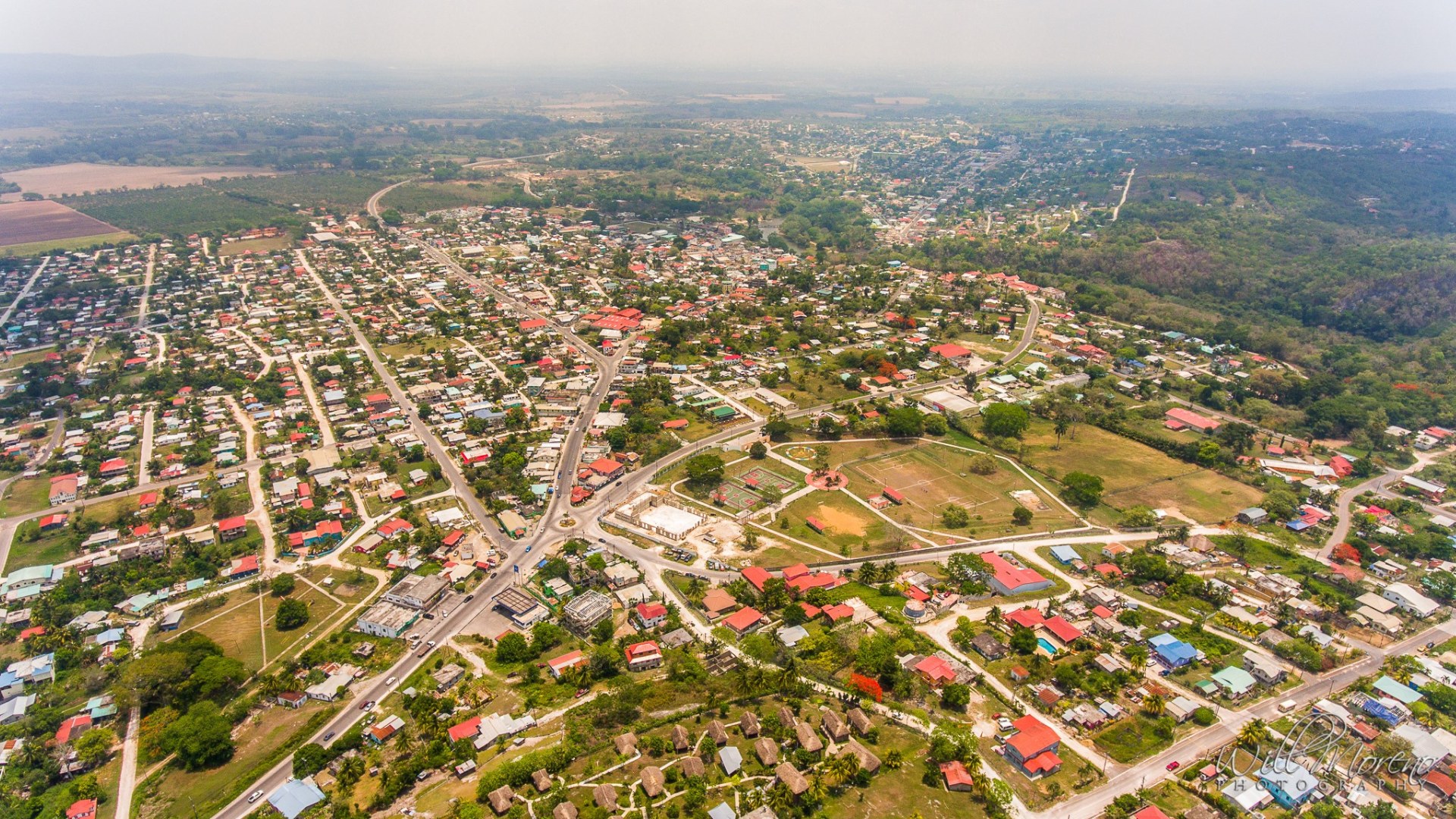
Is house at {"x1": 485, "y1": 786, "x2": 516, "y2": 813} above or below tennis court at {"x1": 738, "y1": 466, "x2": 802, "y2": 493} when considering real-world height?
above

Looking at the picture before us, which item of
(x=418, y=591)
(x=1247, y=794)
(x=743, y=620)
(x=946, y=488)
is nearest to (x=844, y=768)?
(x=743, y=620)

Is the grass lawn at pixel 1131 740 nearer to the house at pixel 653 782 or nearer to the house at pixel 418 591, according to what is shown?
the house at pixel 653 782

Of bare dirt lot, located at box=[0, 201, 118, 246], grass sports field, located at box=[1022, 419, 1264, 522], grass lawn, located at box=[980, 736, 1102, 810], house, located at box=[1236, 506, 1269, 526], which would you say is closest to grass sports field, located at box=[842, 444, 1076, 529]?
grass sports field, located at box=[1022, 419, 1264, 522]

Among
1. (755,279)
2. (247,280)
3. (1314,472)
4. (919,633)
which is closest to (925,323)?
(755,279)

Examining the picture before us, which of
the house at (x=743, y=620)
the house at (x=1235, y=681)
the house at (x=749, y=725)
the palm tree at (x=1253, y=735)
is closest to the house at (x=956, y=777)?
the house at (x=749, y=725)

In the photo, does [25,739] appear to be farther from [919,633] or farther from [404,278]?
[404,278]

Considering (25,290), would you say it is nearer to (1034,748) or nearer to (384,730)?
(384,730)

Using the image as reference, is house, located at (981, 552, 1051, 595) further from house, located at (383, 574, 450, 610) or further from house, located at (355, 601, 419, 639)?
house, located at (355, 601, 419, 639)
